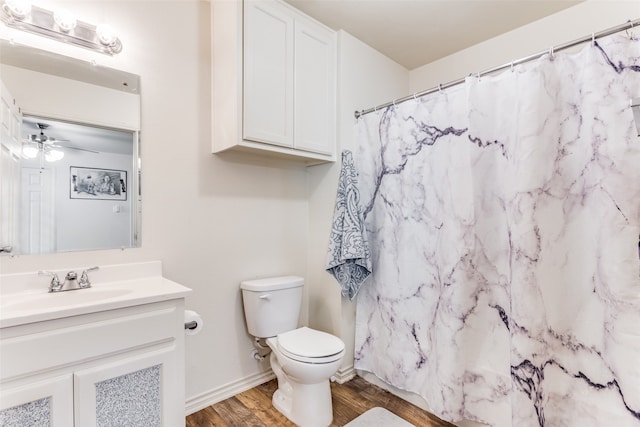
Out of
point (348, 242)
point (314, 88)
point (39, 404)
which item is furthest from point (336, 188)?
point (39, 404)

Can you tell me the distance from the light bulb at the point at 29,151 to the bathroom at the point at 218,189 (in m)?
0.43

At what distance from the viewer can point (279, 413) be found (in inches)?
72.3

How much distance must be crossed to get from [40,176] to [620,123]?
2.50 metres

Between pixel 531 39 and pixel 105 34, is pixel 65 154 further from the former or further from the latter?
pixel 531 39

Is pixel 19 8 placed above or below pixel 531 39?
below

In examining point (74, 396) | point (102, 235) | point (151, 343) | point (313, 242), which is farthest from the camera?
point (313, 242)

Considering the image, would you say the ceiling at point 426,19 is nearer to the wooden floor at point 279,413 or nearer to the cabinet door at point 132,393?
the cabinet door at point 132,393

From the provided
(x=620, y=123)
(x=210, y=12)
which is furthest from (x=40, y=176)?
(x=620, y=123)

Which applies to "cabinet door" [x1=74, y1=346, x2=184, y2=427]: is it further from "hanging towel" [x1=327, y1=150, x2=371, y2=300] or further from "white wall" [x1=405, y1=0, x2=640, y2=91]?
"white wall" [x1=405, y1=0, x2=640, y2=91]

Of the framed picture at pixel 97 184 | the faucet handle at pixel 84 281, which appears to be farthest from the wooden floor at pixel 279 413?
the framed picture at pixel 97 184

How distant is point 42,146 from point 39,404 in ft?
3.49

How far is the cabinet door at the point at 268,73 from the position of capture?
5.75 feet

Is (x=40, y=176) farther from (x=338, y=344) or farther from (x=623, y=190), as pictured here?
(x=623, y=190)

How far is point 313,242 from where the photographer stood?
7.82 feet
